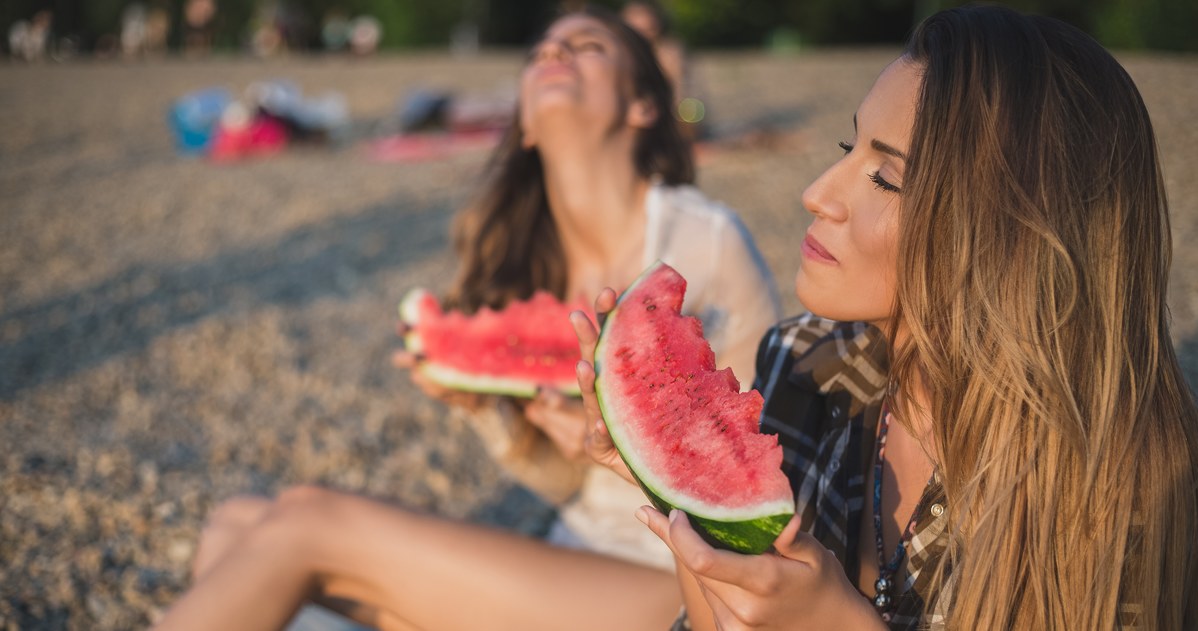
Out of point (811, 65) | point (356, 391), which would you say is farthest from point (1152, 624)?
point (811, 65)

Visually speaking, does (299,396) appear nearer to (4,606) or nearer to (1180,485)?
(4,606)

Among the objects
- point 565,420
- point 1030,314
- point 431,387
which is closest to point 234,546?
point 431,387

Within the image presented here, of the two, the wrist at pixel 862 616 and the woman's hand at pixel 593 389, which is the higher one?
the woman's hand at pixel 593 389

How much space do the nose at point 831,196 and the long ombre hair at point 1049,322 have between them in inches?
5.3

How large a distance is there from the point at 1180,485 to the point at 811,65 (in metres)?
15.9

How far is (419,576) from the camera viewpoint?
88.8 inches

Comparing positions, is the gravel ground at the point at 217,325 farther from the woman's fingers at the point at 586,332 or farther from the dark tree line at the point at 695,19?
the dark tree line at the point at 695,19

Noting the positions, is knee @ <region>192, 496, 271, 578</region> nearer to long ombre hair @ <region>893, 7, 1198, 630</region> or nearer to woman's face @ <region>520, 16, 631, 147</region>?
woman's face @ <region>520, 16, 631, 147</region>

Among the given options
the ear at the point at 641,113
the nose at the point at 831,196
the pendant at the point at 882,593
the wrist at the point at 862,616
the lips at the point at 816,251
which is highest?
the nose at the point at 831,196

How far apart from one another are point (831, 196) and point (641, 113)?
61.1 inches

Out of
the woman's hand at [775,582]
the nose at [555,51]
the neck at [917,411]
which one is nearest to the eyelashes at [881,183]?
the neck at [917,411]

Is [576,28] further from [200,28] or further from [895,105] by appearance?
[200,28]

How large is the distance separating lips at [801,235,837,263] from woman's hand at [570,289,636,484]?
0.41 metres

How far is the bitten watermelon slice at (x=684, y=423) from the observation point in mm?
1398
